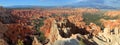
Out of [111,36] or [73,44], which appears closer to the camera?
[73,44]

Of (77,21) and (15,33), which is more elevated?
(15,33)

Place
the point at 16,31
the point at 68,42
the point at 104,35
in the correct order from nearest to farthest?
the point at 68,42 < the point at 104,35 < the point at 16,31

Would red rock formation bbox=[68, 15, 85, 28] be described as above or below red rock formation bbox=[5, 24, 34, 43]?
below

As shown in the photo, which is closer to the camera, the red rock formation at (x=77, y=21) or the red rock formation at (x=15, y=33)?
the red rock formation at (x=15, y=33)

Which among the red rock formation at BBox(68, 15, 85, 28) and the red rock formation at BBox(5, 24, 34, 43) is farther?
the red rock formation at BBox(68, 15, 85, 28)

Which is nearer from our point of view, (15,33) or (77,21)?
(15,33)

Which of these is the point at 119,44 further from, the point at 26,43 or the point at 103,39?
the point at 26,43

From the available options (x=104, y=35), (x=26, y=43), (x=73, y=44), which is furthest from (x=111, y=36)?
(x=73, y=44)

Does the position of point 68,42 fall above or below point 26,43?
above

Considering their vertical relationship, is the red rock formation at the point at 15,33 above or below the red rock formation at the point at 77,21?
above

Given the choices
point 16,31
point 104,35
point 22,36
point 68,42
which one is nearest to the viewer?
point 68,42
